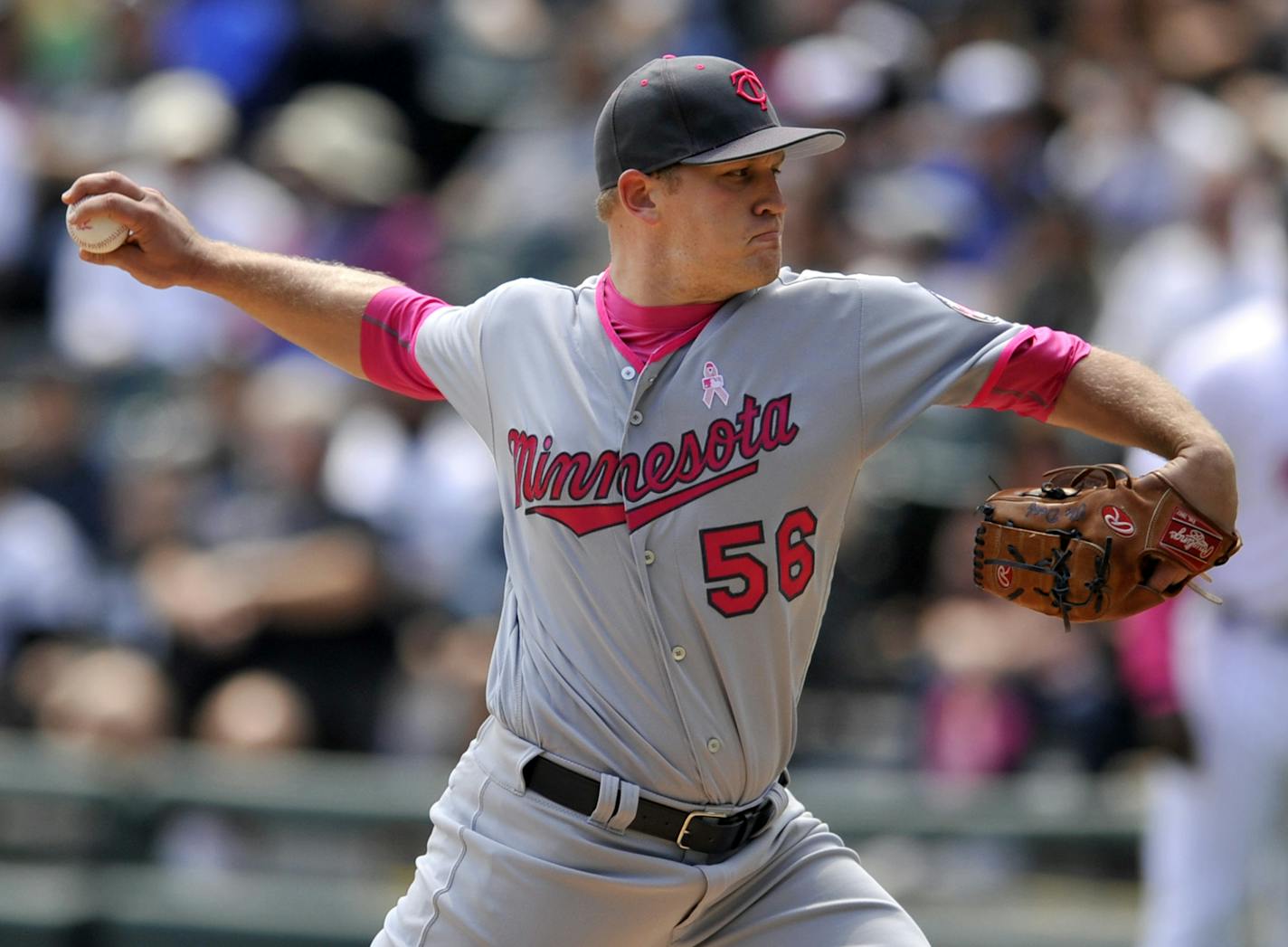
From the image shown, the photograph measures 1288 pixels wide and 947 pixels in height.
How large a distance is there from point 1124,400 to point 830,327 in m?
0.53

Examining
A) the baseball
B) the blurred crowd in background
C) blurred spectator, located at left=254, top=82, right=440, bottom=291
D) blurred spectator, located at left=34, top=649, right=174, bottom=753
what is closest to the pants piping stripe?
the baseball

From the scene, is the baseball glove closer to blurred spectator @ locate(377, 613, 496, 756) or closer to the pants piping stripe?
the pants piping stripe

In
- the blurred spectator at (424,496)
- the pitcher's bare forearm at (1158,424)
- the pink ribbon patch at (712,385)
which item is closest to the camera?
the pitcher's bare forearm at (1158,424)

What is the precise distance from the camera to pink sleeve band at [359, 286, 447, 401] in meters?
3.88

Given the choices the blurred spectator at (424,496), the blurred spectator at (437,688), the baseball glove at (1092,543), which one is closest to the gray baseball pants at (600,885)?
the baseball glove at (1092,543)

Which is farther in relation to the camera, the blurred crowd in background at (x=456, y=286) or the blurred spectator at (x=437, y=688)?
the blurred crowd in background at (x=456, y=286)

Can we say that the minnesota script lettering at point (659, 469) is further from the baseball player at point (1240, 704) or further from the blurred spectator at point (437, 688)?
the blurred spectator at point (437, 688)

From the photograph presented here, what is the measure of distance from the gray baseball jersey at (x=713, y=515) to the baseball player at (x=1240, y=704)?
7.03ft

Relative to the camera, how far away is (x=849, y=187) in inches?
349

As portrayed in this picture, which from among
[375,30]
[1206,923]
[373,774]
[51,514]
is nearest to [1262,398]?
[1206,923]

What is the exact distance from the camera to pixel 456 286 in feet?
31.6

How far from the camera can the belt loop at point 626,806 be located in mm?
3445

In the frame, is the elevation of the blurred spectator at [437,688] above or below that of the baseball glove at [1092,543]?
below

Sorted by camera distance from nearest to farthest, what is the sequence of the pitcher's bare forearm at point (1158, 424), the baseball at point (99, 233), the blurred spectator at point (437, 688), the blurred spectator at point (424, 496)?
1. the pitcher's bare forearm at point (1158, 424)
2. the baseball at point (99, 233)
3. the blurred spectator at point (437, 688)
4. the blurred spectator at point (424, 496)
